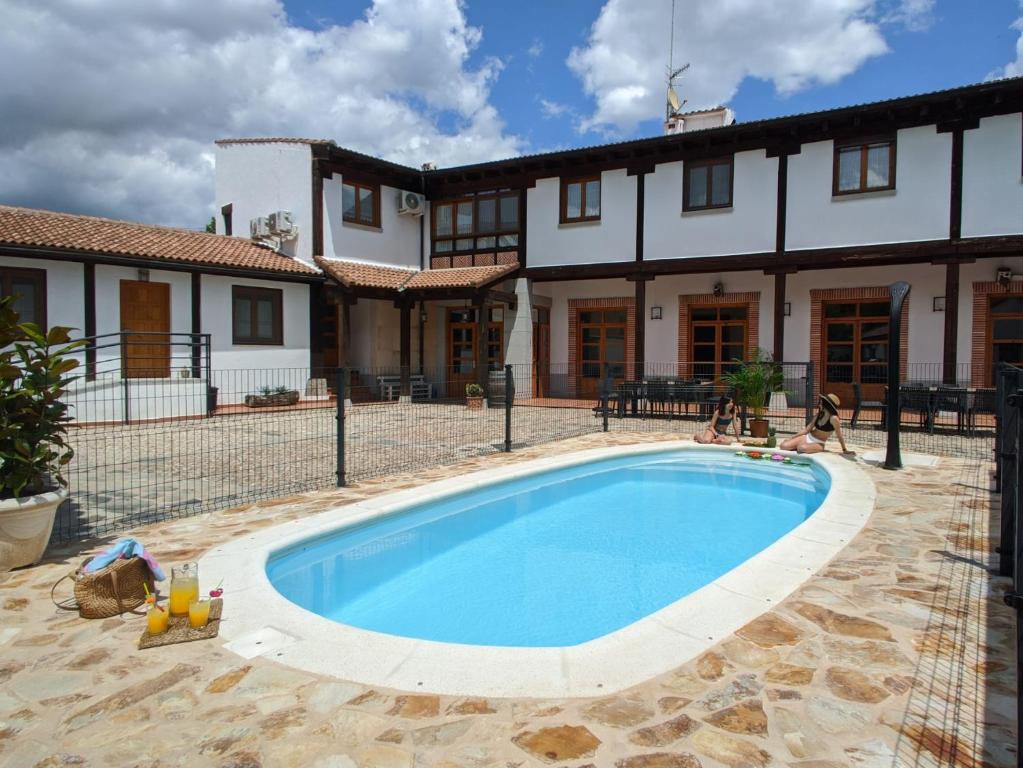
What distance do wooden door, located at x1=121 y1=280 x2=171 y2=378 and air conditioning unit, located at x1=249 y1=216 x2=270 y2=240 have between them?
355cm

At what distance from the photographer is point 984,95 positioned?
40.6 feet

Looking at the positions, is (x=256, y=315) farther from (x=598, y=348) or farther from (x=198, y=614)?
(x=198, y=614)

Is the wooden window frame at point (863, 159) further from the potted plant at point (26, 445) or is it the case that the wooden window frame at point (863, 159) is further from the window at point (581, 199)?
the potted plant at point (26, 445)

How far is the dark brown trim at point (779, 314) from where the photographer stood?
14.6 m

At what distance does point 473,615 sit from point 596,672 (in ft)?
5.97

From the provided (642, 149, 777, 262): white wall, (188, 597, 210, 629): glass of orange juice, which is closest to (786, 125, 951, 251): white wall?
(642, 149, 777, 262): white wall

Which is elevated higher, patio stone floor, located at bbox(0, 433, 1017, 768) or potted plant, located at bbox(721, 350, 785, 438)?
potted plant, located at bbox(721, 350, 785, 438)

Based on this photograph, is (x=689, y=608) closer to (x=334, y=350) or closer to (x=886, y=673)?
(x=886, y=673)

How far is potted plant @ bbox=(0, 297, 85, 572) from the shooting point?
429 centimetres

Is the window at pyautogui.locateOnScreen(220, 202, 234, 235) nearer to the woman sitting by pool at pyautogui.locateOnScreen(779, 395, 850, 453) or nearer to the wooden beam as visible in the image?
the woman sitting by pool at pyautogui.locateOnScreen(779, 395, 850, 453)

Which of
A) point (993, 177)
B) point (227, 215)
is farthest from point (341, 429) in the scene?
point (227, 215)

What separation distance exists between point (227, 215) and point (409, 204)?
5.52 m

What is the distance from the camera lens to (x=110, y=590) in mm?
3682

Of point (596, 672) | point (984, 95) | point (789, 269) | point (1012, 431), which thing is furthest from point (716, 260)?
point (596, 672)
